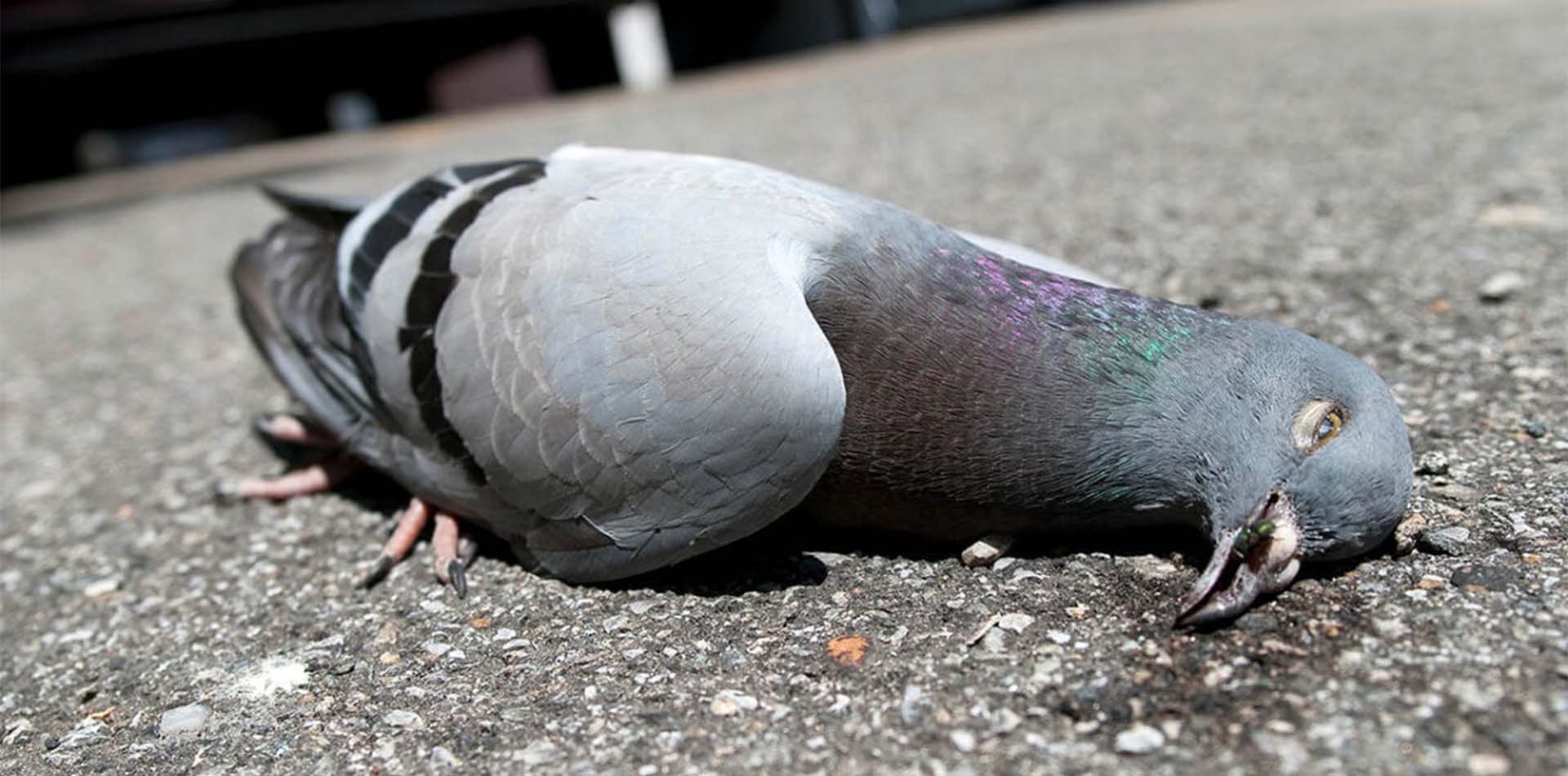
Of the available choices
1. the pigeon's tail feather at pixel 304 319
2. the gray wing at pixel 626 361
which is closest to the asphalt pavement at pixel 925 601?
the gray wing at pixel 626 361

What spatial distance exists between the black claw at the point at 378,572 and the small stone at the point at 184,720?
1.63 ft

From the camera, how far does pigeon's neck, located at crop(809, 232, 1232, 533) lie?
2.31m

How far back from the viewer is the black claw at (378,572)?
2885mm

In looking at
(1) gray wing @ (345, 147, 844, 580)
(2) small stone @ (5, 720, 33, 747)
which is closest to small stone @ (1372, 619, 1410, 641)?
(1) gray wing @ (345, 147, 844, 580)

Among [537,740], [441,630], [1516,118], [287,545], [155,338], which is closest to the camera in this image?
[537,740]

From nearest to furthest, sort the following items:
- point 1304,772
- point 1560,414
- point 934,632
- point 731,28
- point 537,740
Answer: point 1304,772 → point 537,740 → point 934,632 → point 1560,414 → point 731,28

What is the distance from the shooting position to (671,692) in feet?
7.36

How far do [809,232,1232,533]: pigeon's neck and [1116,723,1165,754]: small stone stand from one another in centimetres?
51

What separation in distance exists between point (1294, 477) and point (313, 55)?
13110 millimetres

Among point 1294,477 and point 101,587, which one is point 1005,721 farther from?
point 101,587

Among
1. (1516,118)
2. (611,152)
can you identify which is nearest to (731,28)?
(1516,118)

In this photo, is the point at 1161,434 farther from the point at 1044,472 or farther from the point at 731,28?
the point at 731,28

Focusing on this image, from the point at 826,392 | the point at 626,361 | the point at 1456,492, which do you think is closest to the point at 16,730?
the point at 626,361

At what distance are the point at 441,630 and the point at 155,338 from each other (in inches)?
149
